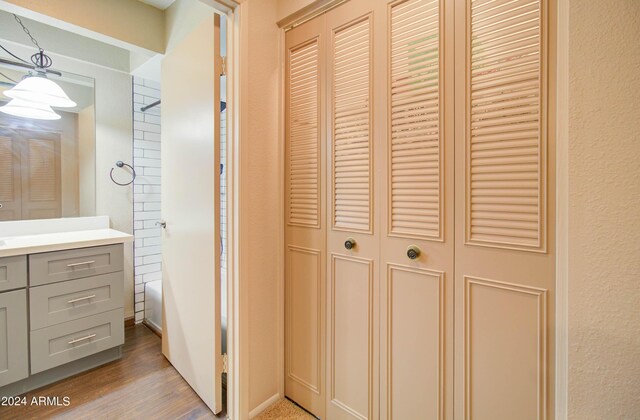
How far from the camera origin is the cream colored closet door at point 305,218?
152cm

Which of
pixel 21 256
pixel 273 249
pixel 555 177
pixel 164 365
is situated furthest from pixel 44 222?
pixel 555 177

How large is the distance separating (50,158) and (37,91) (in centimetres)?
62

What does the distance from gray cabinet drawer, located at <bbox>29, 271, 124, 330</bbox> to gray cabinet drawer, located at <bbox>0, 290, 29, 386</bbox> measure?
47 mm

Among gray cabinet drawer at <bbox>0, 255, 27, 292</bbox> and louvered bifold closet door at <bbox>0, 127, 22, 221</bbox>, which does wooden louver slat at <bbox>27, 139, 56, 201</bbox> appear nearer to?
louvered bifold closet door at <bbox>0, 127, 22, 221</bbox>

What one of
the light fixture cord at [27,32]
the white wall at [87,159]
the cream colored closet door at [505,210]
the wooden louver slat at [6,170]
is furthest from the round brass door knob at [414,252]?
the light fixture cord at [27,32]

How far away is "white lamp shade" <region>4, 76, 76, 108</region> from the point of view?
1.82 m

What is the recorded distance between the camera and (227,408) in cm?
161

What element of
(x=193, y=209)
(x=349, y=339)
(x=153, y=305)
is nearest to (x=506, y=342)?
(x=349, y=339)

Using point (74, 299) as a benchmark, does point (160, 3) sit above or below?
above

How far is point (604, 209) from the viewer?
0.79m

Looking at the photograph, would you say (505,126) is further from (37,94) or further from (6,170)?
(6,170)

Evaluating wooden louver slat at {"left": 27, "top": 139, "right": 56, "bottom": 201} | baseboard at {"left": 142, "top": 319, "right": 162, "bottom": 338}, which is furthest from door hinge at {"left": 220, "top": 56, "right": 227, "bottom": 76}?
baseboard at {"left": 142, "top": 319, "right": 162, "bottom": 338}

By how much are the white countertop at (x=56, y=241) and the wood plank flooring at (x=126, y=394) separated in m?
0.87

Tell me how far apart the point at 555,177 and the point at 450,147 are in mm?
337
